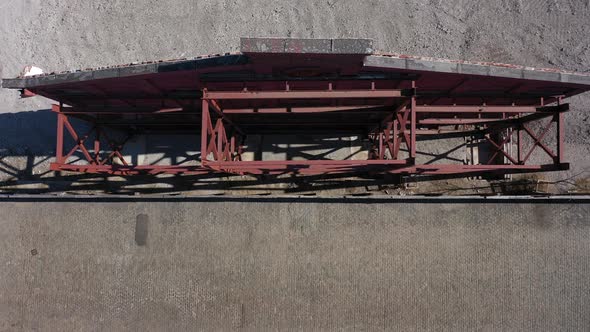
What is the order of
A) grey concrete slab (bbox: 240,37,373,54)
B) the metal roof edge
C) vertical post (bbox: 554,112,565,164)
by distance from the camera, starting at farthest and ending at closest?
1. vertical post (bbox: 554,112,565,164)
2. the metal roof edge
3. grey concrete slab (bbox: 240,37,373,54)

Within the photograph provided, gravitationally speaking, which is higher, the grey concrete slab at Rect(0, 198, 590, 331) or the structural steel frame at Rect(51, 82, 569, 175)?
the structural steel frame at Rect(51, 82, 569, 175)

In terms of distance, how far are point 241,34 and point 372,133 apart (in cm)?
524

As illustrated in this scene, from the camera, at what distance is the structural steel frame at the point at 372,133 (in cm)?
802

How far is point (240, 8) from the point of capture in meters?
12.4

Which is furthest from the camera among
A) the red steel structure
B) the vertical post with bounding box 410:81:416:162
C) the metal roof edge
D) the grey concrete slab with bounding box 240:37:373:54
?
the vertical post with bounding box 410:81:416:162

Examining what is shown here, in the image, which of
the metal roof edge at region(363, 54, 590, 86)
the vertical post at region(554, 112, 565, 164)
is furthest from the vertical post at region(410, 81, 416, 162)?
the vertical post at region(554, 112, 565, 164)

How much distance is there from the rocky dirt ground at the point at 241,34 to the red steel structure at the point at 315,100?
5.82 ft

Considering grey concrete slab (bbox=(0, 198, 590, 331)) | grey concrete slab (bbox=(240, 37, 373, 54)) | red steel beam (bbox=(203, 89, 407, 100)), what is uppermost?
grey concrete slab (bbox=(240, 37, 373, 54))

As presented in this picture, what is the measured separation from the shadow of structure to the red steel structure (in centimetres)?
34

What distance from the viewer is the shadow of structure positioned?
11.2 m

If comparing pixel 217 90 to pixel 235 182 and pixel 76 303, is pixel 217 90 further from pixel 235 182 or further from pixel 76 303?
pixel 76 303

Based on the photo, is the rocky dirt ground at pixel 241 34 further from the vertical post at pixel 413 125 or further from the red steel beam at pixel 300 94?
the red steel beam at pixel 300 94

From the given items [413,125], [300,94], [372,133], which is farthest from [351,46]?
[372,133]

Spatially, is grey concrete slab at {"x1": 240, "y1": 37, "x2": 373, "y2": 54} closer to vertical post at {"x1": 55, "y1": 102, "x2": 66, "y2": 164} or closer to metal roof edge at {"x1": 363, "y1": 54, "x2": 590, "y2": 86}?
metal roof edge at {"x1": 363, "y1": 54, "x2": 590, "y2": 86}
